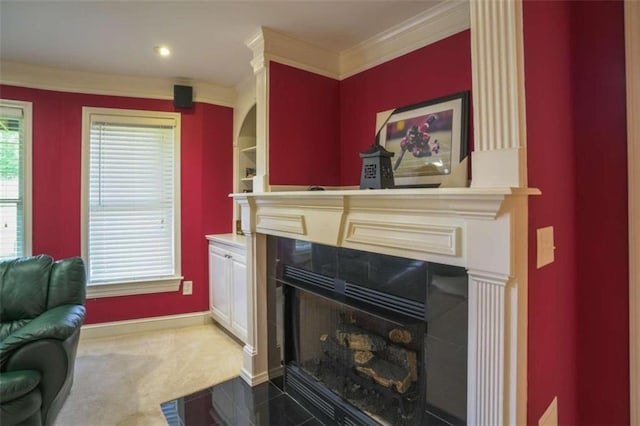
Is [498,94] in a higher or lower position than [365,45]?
lower

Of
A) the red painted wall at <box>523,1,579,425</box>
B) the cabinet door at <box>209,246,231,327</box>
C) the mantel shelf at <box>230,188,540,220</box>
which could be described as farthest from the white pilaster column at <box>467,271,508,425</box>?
the cabinet door at <box>209,246,231,327</box>

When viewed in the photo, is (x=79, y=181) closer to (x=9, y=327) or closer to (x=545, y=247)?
(x=9, y=327)

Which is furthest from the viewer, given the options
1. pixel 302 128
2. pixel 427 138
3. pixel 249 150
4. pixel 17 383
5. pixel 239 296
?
pixel 249 150

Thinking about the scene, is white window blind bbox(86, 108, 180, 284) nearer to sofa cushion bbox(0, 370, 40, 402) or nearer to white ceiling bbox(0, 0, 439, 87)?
white ceiling bbox(0, 0, 439, 87)

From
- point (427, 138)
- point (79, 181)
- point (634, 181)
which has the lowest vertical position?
point (634, 181)

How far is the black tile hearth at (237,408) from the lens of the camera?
2006 millimetres

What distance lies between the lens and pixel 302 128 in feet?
7.98

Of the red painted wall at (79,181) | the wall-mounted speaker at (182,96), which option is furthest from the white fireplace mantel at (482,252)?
the wall-mounted speaker at (182,96)

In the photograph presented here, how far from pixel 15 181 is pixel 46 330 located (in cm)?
201

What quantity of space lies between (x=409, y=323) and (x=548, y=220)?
28.0 inches

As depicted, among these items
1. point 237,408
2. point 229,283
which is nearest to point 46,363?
point 237,408

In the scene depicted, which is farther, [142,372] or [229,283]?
[229,283]

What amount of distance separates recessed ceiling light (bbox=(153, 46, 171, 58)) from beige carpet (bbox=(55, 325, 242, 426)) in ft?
8.28

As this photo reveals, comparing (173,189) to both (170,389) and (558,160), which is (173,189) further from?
(558,160)
